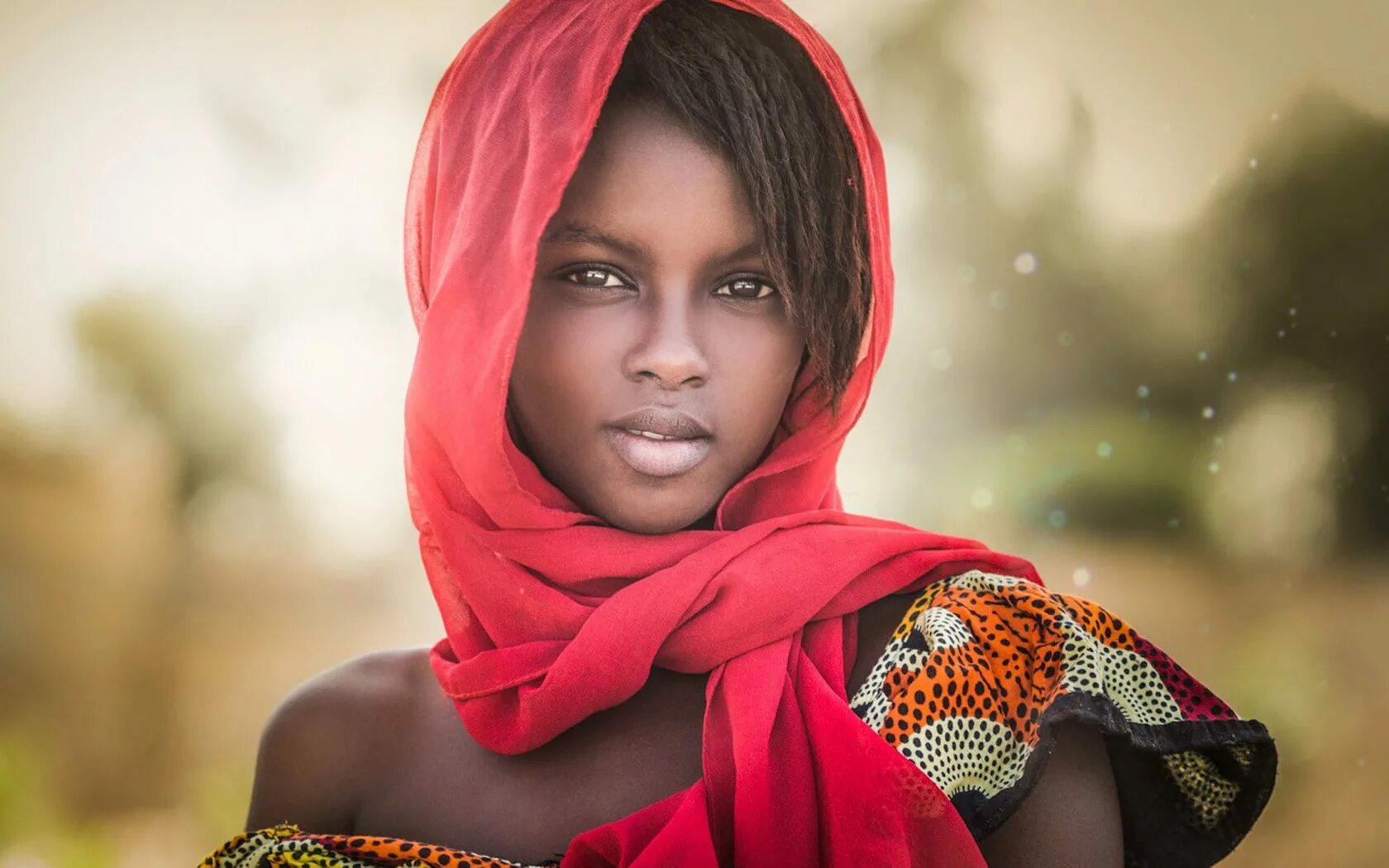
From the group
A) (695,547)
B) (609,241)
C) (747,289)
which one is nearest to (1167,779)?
(695,547)

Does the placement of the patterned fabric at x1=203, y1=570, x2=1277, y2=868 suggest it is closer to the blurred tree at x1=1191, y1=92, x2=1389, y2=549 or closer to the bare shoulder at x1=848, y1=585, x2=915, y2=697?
→ the bare shoulder at x1=848, y1=585, x2=915, y2=697

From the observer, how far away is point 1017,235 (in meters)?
2.17

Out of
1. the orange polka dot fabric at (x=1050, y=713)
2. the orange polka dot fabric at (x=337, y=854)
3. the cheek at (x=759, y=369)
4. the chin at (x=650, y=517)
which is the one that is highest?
the cheek at (x=759, y=369)

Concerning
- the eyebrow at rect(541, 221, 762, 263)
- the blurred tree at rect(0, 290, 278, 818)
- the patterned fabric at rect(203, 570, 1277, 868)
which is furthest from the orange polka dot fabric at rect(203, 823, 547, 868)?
the blurred tree at rect(0, 290, 278, 818)

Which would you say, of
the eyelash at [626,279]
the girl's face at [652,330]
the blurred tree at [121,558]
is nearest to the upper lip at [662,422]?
the girl's face at [652,330]

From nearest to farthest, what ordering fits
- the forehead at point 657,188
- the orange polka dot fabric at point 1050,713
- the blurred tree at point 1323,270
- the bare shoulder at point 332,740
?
the orange polka dot fabric at point 1050,713, the forehead at point 657,188, the bare shoulder at point 332,740, the blurred tree at point 1323,270

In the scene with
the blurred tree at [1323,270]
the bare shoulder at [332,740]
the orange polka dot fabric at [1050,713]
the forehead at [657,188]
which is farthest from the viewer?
the blurred tree at [1323,270]

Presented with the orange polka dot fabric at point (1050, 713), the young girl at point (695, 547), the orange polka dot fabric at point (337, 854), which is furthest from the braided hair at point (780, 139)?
the orange polka dot fabric at point (337, 854)

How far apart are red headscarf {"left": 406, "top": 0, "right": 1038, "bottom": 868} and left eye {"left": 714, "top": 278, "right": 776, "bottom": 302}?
0.10 meters

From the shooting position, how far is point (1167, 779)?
927mm

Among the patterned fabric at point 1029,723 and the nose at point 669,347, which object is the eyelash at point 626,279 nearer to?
the nose at point 669,347

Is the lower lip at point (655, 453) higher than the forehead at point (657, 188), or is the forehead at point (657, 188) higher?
the forehead at point (657, 188)

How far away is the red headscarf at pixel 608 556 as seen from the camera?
2.80 ft

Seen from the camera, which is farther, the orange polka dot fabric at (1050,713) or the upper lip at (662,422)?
the upper lip at (662,422)
